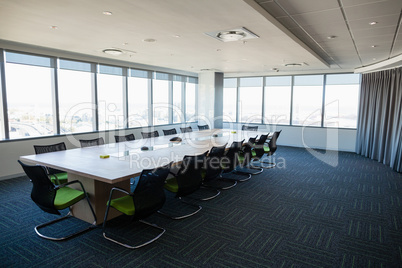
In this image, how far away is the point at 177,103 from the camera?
1050 centimetres

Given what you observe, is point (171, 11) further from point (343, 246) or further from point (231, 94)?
point (231, 94)

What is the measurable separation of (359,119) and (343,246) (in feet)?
23.2

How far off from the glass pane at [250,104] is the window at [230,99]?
11.2 inches

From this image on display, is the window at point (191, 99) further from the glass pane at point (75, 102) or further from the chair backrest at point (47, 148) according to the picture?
the chair backrest at point (47, 148)

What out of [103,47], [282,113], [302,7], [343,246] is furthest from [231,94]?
[343,246]

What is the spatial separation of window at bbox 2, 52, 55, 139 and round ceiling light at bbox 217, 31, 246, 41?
4.37 meters

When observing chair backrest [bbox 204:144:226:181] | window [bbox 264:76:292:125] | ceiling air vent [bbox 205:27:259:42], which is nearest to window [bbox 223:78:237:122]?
window [bbox 264:76:292:125]

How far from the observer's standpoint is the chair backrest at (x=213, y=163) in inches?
169

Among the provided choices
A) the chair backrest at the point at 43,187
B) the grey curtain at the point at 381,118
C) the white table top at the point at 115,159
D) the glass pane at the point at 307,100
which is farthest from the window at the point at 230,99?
the chair backrest at the point at 43,187

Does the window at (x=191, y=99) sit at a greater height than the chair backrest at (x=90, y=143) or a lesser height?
greater

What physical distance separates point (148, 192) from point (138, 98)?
6249mm

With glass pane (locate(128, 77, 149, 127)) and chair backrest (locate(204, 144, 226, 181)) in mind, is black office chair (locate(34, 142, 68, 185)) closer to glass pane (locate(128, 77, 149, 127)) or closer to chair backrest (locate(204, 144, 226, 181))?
chair backrest (locate(204, 144, 226, 181))

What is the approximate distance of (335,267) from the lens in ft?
8.79

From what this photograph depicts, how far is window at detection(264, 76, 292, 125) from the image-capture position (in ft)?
33.9
